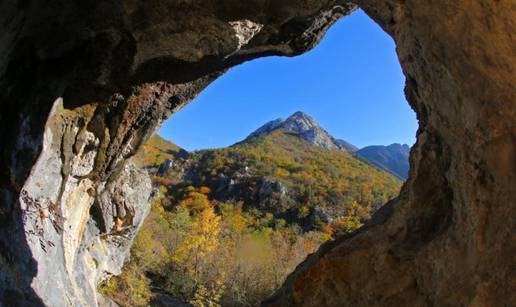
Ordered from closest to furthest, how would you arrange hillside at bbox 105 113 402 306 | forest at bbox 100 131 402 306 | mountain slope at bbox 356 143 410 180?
forest at bbox 100 131 402 306 < hillside at bbox 105 113 402 306 < mountain slope at bbox 356 143 410 180

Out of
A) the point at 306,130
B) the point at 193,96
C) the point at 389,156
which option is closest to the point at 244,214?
the point at 193,96

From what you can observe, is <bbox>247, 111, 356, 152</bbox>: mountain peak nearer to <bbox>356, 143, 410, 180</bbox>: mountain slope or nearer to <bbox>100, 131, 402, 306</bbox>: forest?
<bbox>100, 131, 402, 306</bbox>: forest

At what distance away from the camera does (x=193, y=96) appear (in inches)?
377

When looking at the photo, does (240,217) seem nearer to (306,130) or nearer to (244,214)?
(244,214)

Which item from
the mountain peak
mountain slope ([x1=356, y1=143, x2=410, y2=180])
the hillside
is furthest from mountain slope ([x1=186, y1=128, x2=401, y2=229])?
mountain slope ([x1=356, y1=143, x2=410, y2=180])

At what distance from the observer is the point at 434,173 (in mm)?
4551

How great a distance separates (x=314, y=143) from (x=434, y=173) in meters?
74.9

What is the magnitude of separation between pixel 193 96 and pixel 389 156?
344ft

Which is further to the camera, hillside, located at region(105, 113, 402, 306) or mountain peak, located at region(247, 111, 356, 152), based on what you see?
mountain peak, located at region(247, 111, 356, 152)

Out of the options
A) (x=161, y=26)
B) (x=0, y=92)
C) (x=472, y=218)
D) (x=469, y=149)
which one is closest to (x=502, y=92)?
(x=469, y=149)

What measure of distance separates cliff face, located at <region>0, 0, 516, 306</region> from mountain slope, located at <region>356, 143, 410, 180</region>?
88565mm

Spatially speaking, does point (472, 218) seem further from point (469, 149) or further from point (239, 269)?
point (239, 269)

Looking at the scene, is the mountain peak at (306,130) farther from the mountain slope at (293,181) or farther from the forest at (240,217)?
the mountain slope at (293,181)

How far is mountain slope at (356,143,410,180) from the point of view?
96750 mm
